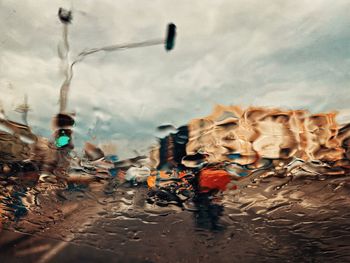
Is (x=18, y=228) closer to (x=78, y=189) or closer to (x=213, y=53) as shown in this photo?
(x=78, y=189)

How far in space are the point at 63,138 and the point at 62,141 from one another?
135mm

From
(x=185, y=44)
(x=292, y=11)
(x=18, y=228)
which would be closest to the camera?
(x=292, y=11)

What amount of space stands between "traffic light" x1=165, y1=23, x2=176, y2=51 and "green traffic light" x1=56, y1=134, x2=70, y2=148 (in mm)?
3375

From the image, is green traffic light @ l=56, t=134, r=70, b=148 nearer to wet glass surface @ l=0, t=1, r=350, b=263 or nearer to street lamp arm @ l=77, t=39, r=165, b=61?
wet glass surface @ l=0, t=1, r=350, b=263

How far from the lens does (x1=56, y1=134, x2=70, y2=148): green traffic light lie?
597 cm

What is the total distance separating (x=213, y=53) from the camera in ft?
13.3

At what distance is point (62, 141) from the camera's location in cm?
609

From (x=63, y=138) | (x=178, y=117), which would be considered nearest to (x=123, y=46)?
(x=178, y=117)

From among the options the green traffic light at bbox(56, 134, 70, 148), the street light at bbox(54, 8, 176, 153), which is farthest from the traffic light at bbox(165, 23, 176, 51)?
the green traffic light at bbox(56, 134, 70, 148)

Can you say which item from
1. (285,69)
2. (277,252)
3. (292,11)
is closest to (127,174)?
(285,69)

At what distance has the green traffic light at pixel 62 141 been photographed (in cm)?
597

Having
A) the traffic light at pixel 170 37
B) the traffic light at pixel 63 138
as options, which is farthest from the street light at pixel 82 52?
the traffic light at pixel 63 138

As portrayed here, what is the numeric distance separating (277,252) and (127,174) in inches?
365

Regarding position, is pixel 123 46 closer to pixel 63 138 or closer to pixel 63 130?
pixel 63 130
